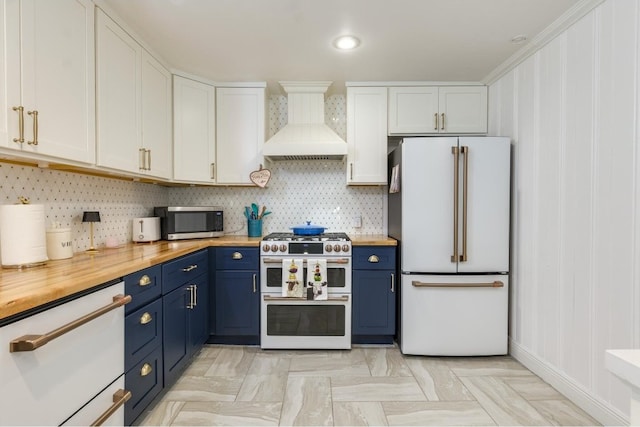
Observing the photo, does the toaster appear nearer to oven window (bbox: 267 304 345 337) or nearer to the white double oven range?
the white double oven range

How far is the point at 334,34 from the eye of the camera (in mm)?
2217

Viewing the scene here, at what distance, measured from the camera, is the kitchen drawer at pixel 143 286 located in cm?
163

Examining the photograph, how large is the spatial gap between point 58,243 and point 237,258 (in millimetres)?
1254

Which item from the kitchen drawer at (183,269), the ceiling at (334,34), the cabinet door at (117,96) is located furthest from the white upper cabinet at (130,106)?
the kitchen drawer at (183,269)

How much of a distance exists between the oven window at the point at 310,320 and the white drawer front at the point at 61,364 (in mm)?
1374

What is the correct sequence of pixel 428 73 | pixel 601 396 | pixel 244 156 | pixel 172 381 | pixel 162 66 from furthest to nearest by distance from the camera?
pixel 244 156 → pixel 428 73 → pixel 162 66 → pixel 172 381 → pixel 601 396

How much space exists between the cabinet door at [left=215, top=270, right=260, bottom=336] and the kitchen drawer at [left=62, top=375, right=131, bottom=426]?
120 cm

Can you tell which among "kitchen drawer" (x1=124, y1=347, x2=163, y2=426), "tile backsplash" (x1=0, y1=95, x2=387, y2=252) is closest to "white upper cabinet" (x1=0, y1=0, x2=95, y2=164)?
"kitchen drawer" (x1=124, y1=347, x2=163, y2=426)

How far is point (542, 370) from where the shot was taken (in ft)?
7.43

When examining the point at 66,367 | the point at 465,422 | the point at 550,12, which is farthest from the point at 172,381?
the point at 550,12

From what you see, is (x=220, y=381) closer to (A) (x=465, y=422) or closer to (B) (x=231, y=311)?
(B) (x=231, y=311)

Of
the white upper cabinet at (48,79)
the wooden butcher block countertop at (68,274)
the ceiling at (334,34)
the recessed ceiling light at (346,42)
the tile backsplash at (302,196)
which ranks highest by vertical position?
the ceiling at (334,34)

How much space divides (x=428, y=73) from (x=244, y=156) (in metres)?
1.87

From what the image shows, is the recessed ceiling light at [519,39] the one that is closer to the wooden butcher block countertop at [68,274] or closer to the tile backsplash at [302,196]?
the tile backsplash at [302,196]
